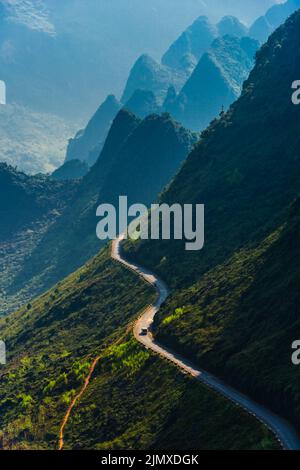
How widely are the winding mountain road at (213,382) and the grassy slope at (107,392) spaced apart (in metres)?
1.45

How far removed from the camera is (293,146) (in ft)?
647

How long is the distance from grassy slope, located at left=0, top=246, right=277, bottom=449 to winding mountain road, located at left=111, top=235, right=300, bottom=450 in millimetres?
1453

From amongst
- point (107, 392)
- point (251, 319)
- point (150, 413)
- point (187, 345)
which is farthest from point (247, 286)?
point (150, 413)

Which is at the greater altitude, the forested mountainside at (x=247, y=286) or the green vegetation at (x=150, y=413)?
the forested mountainside at (x=247, y=286)

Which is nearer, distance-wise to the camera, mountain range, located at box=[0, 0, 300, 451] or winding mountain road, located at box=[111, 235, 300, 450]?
winding mountain road, located at box=[111, 235, 300, 450]

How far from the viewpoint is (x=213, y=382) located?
113812 mm

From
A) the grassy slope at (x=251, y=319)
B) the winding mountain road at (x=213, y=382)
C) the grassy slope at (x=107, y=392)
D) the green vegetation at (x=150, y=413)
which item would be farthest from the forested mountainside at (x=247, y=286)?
the grassy slope at (x=107, y=392)

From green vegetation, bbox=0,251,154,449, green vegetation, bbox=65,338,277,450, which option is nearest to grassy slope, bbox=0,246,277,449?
green vegetation, bbox=65,338,277,450

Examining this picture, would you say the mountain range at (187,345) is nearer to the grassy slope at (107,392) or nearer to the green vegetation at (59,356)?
the grassy slope at (107,392)

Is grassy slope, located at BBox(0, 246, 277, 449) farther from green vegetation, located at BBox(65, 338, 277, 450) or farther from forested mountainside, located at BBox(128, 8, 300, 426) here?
forested mountainside, located at BBox(128, 8, 300, 426)

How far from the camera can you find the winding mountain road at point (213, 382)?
93.2 meters

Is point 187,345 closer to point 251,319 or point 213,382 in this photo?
point 251,319

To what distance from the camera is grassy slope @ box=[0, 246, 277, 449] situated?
343 ft

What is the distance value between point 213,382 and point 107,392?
22638mm
